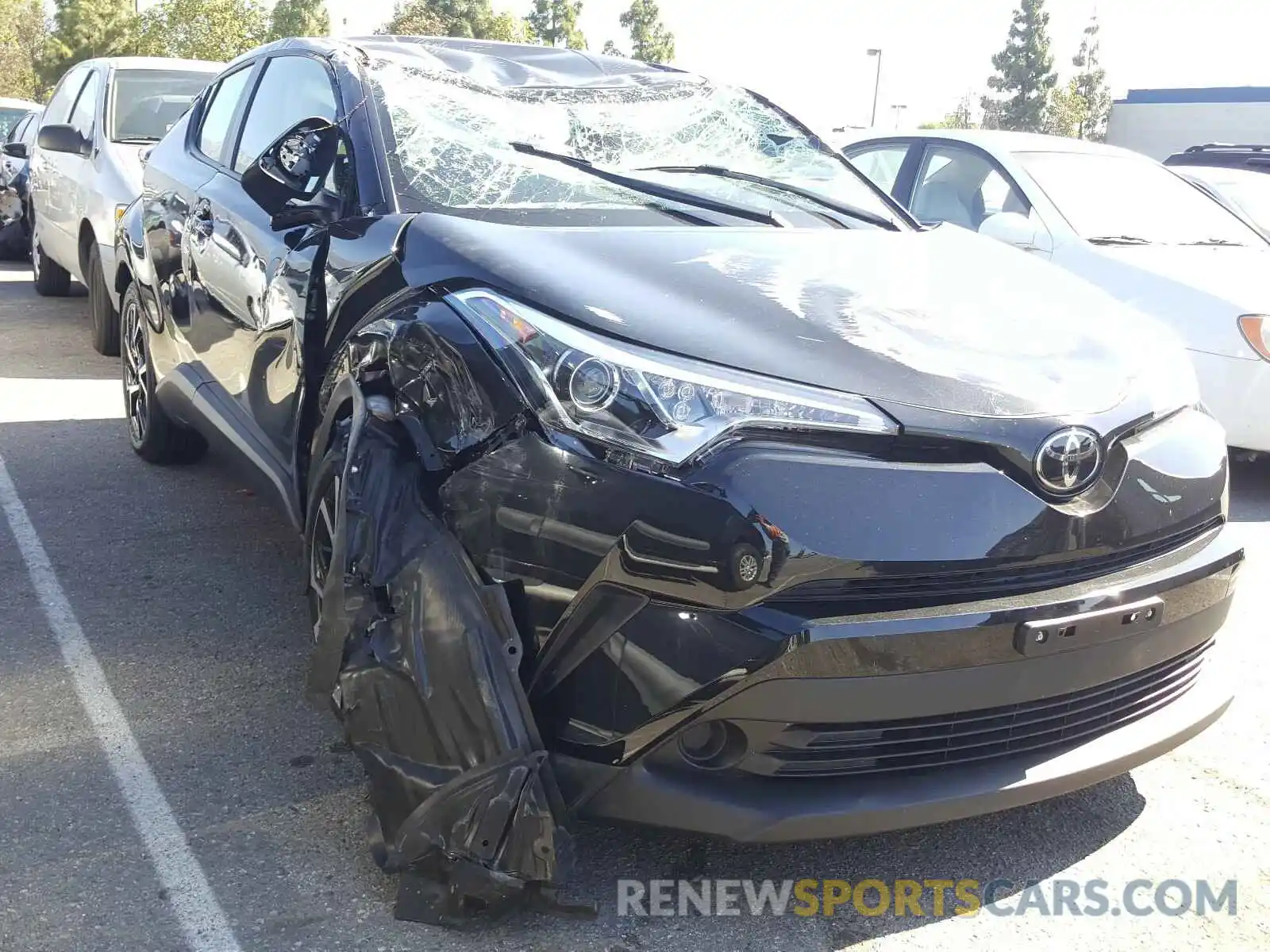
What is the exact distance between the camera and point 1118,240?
6074 mm

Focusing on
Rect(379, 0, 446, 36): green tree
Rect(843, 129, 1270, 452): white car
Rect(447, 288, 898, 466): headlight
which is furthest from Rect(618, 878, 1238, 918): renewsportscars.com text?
Rect(379, 0, 446, 36): green tree

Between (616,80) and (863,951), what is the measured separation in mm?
2629

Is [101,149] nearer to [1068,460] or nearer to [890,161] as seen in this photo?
[890,161]

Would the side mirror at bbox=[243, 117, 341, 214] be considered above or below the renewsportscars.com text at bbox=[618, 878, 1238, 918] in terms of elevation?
above

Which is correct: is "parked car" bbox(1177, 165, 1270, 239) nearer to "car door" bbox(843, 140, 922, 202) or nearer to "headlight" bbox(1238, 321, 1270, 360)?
"car door" bbox(843, 140, 922, 202)

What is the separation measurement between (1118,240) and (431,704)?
489 centimetres

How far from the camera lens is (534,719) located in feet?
7.38

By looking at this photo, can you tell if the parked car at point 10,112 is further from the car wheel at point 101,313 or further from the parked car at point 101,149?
the car wheel at point 101,313

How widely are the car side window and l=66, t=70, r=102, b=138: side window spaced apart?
5.06 metres

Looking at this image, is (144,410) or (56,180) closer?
(144,410)

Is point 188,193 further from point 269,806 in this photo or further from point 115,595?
point 269,806

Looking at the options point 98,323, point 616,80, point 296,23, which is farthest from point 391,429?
point 296,23

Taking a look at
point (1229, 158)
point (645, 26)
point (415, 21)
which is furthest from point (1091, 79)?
point (1229, 158)

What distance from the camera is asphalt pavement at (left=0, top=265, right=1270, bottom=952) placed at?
2408 millimetres
